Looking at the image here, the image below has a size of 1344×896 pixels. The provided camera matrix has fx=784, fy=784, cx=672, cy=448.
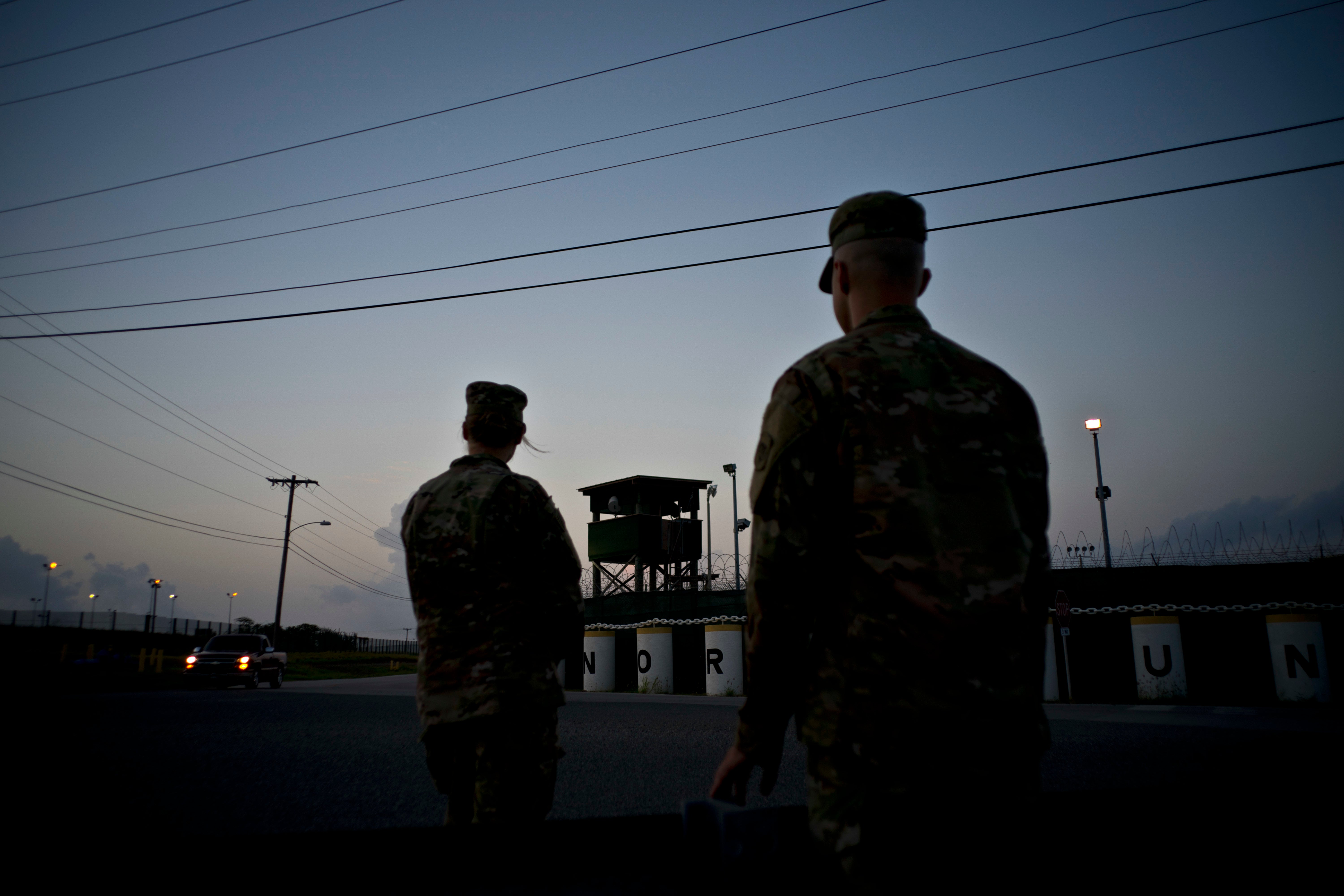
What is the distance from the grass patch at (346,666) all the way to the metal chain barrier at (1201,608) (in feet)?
90.0

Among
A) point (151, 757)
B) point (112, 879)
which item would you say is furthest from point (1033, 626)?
point (151, 757)

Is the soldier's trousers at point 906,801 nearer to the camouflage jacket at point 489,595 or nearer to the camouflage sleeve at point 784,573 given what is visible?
the camouflage sleeve at point 784,573

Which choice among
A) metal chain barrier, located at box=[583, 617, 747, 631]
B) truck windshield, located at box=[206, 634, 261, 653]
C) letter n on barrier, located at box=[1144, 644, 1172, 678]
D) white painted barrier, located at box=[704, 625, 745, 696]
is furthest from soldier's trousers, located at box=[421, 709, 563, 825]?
truck windshield, located at box=[206, 634, 261, 653]

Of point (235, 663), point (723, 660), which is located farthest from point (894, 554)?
point (235, 663)

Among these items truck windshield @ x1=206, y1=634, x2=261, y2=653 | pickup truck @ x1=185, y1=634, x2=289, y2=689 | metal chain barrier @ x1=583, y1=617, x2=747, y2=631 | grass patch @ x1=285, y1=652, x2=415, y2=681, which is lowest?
grass patch @ x1=285, y1=652, x2=415, y2=681

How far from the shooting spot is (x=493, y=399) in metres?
2.98

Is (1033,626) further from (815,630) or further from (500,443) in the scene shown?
(500,443)

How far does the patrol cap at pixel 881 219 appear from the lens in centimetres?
167

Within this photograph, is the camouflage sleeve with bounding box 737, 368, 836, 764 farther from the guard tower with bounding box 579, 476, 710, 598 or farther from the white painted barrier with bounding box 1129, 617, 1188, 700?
the guard tower with bounding box 579, 476, 710, 598

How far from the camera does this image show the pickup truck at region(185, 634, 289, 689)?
2255 cm

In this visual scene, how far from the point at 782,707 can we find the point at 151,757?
7979 millimetres

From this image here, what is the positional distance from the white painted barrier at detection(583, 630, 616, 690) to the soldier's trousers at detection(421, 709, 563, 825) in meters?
16.7

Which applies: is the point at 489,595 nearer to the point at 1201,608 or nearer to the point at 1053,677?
the point at 1053,677

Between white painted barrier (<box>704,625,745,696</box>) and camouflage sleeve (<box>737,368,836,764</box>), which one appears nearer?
camouflage sleeve (<box>737,368,836,764</box>)
